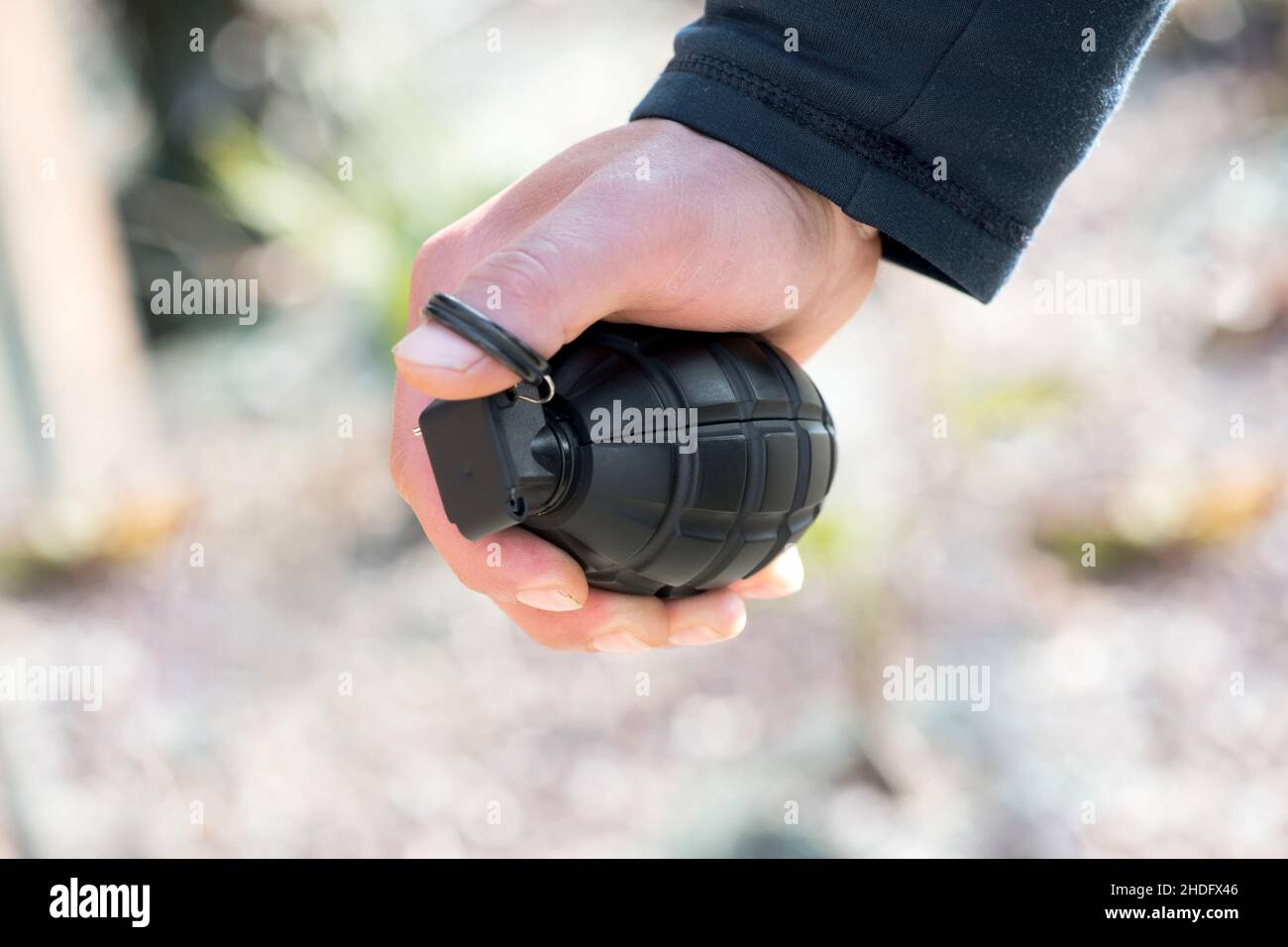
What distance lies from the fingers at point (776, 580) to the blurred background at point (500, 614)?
4.69 feet

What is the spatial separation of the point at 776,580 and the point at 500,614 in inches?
89.2

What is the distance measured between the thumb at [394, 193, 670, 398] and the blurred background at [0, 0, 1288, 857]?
1996 mm

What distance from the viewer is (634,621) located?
136 centimetres

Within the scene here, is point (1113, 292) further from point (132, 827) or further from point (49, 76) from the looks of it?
point (49, 76)

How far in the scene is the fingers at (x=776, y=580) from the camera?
1553 mm

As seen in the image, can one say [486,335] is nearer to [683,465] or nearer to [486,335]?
[486,335]

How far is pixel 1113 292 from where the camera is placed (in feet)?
14.4

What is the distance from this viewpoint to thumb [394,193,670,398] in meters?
1.01

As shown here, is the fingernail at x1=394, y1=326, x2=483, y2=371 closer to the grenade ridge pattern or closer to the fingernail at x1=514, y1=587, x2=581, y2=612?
the grenade ridge pattern

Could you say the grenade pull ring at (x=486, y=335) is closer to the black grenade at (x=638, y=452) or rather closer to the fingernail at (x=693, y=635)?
the black grenade at (x=638, y=452)

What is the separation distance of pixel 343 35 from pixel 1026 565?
396 cm

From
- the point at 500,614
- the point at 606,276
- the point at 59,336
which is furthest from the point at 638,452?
the point at 59,336

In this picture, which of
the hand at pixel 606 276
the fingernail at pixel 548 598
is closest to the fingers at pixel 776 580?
the hand at pixel 606 276

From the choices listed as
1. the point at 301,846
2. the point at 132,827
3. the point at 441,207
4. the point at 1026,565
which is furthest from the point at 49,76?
the point at 1026,565
